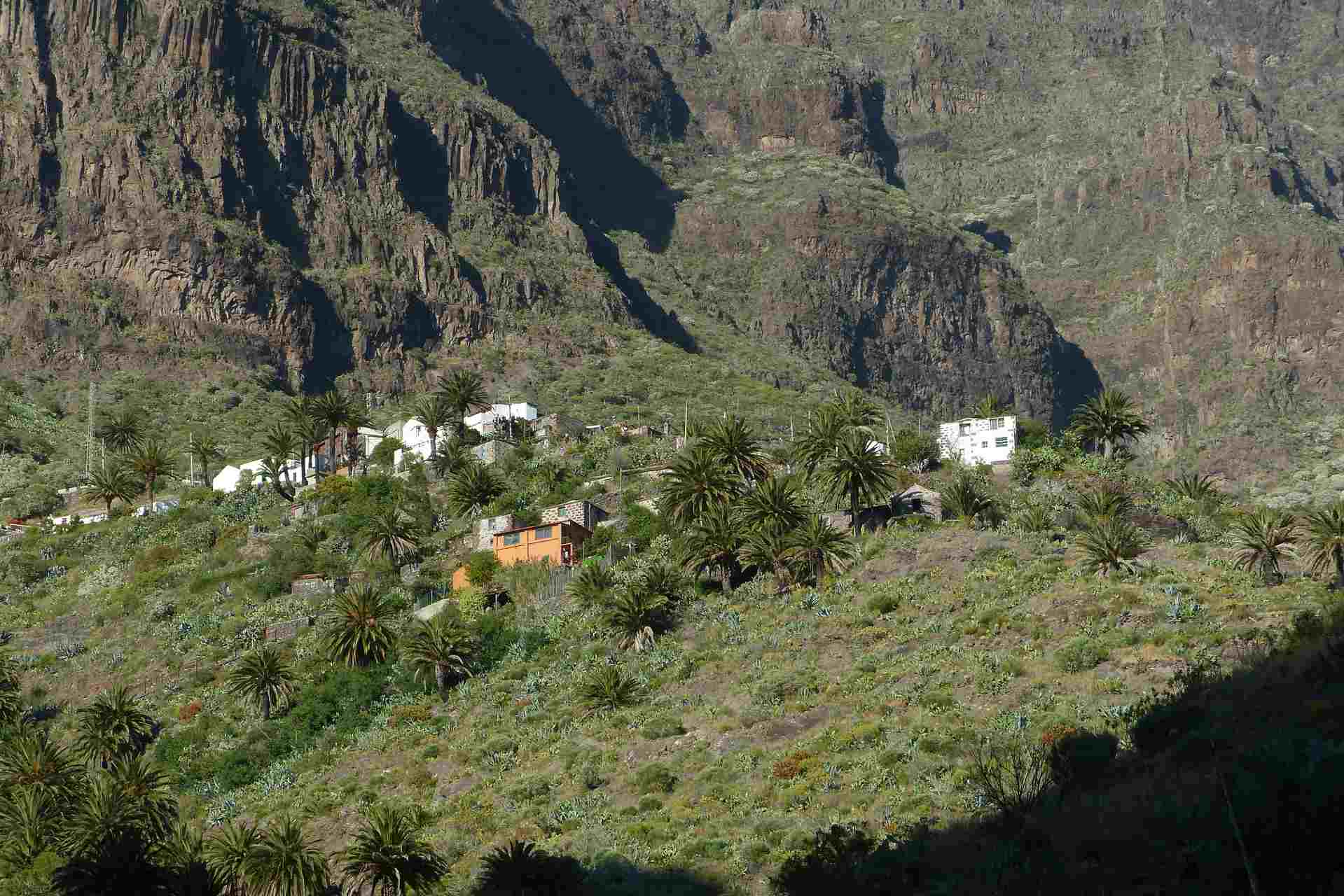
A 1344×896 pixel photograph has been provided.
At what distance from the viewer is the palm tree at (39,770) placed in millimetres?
67125

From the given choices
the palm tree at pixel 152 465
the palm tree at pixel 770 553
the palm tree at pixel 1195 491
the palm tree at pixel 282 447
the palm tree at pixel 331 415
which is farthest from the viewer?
the palm tree at pixel 331 415

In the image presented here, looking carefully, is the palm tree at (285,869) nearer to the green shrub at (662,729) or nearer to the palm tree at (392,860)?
the palm tree at (392,860)

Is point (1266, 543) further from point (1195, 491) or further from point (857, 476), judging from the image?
point (1195, 491)

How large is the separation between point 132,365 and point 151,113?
40.4 metres

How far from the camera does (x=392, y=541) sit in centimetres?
10256

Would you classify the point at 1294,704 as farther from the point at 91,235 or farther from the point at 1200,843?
the point at 91,235

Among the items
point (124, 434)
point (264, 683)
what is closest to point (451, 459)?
point (124, 434)

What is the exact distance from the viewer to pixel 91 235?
591 ft

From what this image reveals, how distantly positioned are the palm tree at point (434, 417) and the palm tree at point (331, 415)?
21.4 feet

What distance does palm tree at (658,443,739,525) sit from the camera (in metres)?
91.8

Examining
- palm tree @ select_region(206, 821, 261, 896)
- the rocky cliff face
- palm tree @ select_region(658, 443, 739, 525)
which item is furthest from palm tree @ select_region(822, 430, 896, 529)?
the rocky cliff face

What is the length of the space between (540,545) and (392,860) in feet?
166

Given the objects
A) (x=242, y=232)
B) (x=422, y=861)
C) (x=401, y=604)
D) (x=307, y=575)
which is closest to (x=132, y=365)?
(x=242, y=232)

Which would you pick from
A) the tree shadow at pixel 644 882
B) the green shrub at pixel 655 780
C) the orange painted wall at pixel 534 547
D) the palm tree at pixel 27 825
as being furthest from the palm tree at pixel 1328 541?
the palm tree at pixel 27 825
